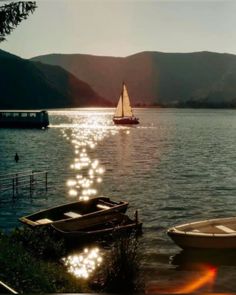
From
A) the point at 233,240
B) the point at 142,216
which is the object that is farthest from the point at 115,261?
the point at 142,216

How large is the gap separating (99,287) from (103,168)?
55.9 m

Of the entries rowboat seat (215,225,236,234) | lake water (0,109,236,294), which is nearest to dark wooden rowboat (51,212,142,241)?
lake water (0,109,236,294)

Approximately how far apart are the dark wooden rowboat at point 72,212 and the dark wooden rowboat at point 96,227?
0.25m

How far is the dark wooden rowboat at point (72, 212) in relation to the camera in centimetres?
2891

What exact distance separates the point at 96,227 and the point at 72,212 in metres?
2.27

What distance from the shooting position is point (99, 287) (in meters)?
A: 19.0

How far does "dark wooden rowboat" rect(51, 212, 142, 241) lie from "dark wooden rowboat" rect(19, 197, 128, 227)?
246mm

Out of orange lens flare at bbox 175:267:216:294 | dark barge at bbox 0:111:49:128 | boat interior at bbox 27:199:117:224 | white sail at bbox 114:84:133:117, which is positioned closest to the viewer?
orange lens flare at bbox 175:267:216:294

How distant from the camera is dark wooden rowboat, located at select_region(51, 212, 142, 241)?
2808cm

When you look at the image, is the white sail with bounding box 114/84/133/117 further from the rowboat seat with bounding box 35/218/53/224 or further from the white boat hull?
the white boat hull

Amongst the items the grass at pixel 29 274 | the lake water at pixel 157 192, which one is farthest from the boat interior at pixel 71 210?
the grass at pixel 29 274

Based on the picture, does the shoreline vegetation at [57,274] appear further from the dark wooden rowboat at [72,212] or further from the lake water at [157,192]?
the dark wooden rowboat at [72,212]

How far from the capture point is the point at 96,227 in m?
30.2

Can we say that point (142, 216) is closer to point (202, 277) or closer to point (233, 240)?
point (233, 240)
